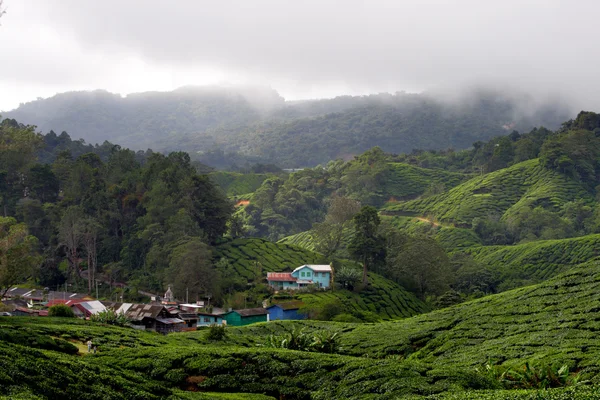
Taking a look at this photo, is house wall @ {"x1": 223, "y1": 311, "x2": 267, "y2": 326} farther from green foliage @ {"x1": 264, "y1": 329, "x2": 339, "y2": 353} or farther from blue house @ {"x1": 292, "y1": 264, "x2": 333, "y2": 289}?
green foliage @ {"x1": 264, "y1": 329, "x2": 339, "y2": 353}

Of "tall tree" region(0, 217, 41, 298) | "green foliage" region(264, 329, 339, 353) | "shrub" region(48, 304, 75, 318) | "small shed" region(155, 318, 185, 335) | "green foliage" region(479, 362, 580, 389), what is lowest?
"small shed" region(155, 318, 185, 335)

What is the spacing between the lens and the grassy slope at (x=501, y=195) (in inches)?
3814

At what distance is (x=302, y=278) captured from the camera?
64.1 m

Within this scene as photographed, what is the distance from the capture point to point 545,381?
19.1 meters

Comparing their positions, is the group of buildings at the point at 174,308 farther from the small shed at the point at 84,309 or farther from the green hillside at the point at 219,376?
the green hillside at the point at 219,376

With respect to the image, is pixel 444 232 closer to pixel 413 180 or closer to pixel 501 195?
pixel 501 195

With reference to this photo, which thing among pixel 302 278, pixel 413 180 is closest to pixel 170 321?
pixel 302 278

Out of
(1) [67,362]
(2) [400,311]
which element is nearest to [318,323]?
(2) [400,311]

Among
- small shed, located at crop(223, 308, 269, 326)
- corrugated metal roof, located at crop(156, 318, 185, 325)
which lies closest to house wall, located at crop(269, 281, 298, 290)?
small shed, located at crop(223, 308, 269, 326)

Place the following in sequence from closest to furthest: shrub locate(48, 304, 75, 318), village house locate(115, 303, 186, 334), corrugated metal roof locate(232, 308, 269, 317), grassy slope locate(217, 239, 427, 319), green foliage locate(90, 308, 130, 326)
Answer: green foliage locate(90, 308, 130, 326)
shrub locate(48, 304, 75, 318)
village house locate(115, 303, 186, 334)
corrugated metal roof locate(232, 308, 269, 317)
grassy slope locate(217, 239, 427, 319)

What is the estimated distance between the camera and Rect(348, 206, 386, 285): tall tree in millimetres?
65750

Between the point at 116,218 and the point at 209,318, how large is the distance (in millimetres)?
27069

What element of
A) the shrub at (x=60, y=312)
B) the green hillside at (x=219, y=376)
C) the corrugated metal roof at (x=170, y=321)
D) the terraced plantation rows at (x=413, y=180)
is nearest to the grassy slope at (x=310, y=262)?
the corrugated metal roof at (x=170, y=321)

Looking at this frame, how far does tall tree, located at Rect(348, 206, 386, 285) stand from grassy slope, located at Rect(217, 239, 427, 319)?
8.03ft
